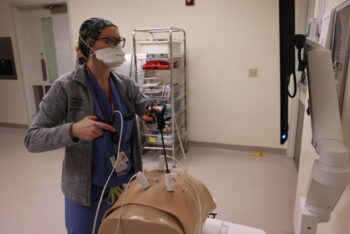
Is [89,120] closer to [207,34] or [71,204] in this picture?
[71,204]

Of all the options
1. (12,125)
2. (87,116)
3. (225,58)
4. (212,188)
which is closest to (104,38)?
(87,116)

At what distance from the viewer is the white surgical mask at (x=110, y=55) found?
1190 mm

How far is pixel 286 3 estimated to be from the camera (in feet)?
1.84

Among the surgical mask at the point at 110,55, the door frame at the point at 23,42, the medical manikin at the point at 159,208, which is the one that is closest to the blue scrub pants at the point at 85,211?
the medical manikin at the point at 159,208

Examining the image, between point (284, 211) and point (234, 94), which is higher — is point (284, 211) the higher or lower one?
the lower one

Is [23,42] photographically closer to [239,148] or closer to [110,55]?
[239,148]

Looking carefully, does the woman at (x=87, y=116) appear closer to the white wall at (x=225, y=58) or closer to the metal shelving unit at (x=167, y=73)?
the metal shelving unit at (x=167, y=73)

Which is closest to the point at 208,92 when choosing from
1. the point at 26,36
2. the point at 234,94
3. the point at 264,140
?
the point at 234,94

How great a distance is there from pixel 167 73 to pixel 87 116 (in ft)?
8.55

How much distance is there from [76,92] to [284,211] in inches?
77.8

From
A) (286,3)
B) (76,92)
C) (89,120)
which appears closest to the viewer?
(286,3)

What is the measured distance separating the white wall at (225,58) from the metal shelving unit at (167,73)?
12 centimetres

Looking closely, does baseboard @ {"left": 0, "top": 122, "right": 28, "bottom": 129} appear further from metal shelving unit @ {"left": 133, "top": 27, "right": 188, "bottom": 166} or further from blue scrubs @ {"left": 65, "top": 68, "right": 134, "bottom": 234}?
blue scrubs @ {"left": 65, "top": 68, "right": 134, "bottom": 234}

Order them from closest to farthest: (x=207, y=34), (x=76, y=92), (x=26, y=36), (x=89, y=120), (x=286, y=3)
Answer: (x=286, y=3) < (x=89, y=120) < (x=76, y=92) < (x=207, y=34) < (x=26, y=36)
